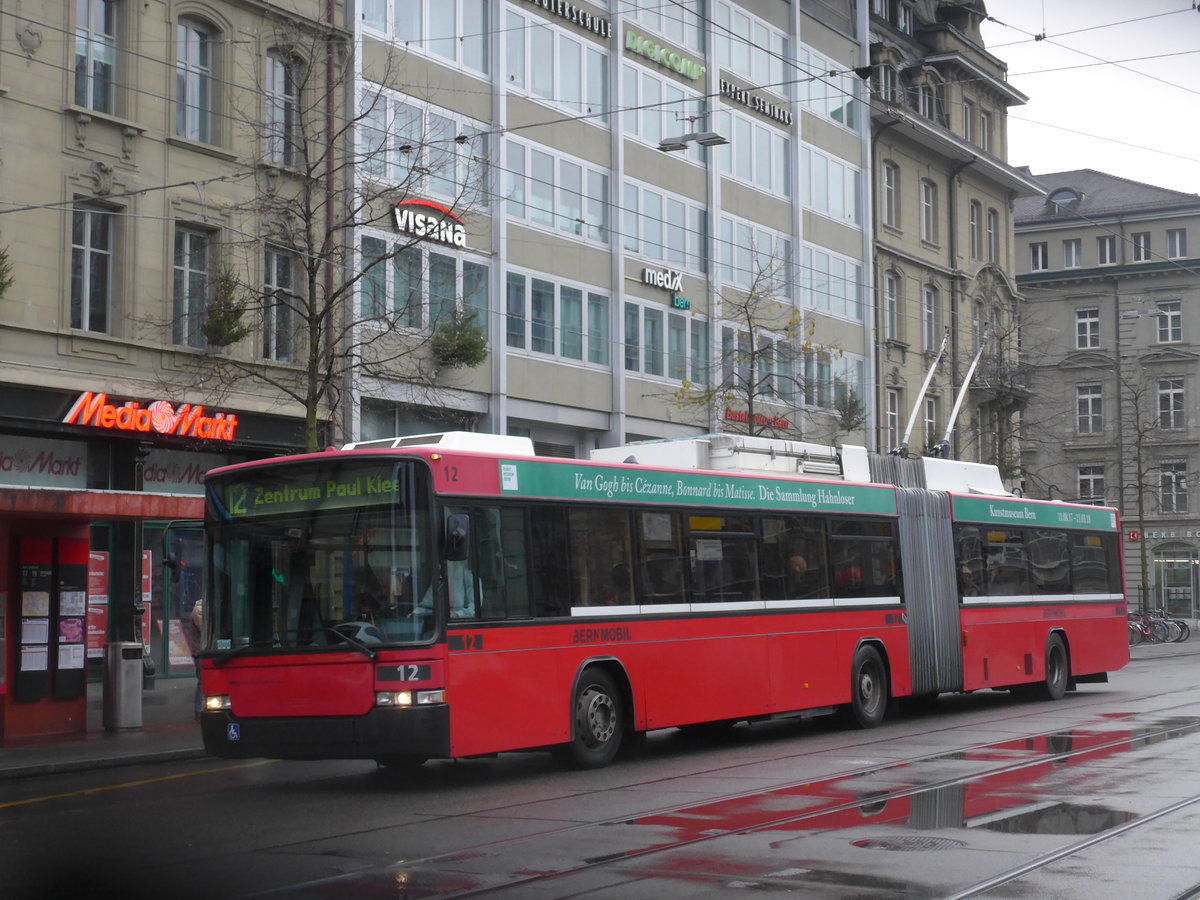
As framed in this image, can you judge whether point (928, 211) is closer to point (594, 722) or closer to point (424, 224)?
point (424, 224)

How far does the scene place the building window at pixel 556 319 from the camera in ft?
A: 101

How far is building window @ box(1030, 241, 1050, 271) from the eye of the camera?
74875mm

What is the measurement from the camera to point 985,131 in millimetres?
52438

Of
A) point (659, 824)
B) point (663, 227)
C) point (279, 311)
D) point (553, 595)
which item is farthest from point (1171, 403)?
point (659, 824)

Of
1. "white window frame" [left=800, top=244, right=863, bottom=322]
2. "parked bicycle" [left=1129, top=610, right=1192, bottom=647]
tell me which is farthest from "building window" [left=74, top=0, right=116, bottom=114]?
"parked bicycle" [left=1129, top=610, right=1192, bottom=647]

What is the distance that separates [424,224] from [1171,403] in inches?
2073

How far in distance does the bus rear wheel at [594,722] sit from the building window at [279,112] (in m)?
12.7

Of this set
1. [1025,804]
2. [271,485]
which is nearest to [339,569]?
[271,485]

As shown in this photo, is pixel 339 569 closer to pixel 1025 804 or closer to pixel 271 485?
pixel 271 485

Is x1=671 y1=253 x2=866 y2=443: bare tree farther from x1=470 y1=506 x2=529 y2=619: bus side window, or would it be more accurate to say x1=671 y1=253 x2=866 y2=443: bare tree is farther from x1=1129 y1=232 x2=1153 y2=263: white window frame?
x1=1129 y1=232 x2=1153 y2=263: white window frame

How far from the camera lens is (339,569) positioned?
1285 centimetres

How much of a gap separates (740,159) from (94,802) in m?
28.0

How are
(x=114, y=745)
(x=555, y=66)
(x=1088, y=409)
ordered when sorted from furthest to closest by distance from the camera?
(x=1088, y=409), (x=555, y=66), (x=114, y=745)

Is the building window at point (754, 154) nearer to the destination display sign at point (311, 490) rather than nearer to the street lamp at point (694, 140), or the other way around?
the street lamp at point (694, 140)
